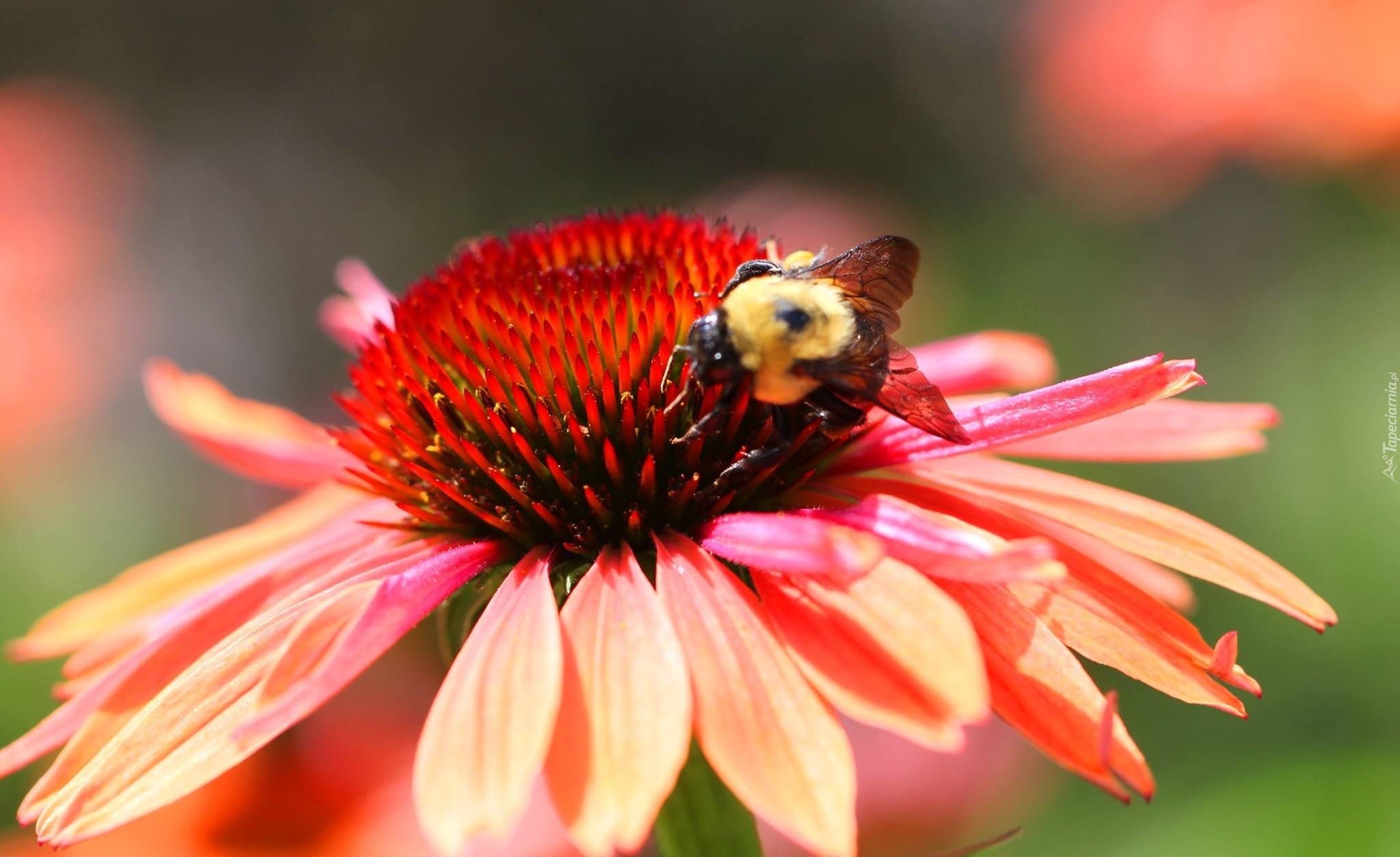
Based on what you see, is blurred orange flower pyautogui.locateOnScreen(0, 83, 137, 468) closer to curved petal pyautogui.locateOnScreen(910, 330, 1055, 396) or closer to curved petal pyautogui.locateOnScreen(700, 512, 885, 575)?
curved petal pyautogui.locateOnScreen(910, 330, 1055, 396)

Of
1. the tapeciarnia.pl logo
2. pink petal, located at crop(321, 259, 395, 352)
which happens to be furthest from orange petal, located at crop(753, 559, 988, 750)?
the tapeciarnia.pl logo

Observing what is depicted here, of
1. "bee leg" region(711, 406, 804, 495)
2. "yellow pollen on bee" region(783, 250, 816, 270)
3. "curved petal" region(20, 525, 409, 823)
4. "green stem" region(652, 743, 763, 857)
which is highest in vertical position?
"yellow pollen on bee" region(783, 250, 816, 270)

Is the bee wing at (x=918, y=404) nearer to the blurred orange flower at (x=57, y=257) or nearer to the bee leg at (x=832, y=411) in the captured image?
the bee leg at (x=832, y=411)

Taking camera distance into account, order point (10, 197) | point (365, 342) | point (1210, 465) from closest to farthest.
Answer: point (365, 342), point (1210, 465), point (10, 197)

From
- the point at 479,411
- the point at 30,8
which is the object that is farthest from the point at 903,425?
the point at 30,8

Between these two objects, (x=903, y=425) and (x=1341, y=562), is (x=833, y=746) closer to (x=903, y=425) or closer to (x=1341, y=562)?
(x=903, y=425)

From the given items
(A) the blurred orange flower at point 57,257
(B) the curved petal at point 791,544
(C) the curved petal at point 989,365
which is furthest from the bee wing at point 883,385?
(A) the blurred orange flower at point 57,257

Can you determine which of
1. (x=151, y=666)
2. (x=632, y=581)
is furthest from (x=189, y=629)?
(x=632, y=581)
